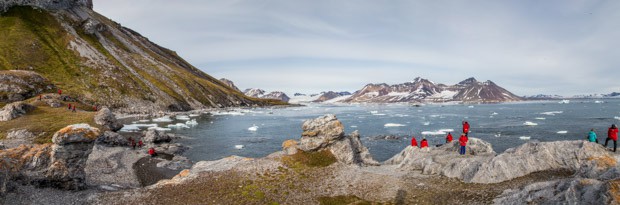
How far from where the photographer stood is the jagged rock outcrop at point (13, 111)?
194 feet

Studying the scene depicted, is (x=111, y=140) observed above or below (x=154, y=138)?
above

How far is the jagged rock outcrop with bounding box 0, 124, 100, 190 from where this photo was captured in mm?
26188

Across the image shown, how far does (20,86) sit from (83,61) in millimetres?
70903

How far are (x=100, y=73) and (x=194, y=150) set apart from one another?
365 feet

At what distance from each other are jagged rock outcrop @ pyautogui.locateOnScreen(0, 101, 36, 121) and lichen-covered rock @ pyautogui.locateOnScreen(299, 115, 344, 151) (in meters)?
58.2

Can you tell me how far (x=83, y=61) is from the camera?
150375 mm

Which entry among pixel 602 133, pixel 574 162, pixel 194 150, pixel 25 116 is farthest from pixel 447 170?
pixel 25 116

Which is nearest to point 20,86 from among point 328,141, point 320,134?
point 320,134

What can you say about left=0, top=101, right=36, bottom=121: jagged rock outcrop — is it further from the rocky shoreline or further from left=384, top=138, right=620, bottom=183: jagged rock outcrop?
left=384, top=138, right=620, bottom=183: jagged rock outcrop

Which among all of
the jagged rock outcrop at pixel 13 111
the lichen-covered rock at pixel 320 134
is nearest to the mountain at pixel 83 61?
the jagged rock outcrop at pixel 13 111

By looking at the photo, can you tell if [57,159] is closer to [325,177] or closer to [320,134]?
[325,177]

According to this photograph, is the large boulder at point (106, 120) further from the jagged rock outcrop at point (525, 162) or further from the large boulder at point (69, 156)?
the jagged rock outcrop at point (525, 162)

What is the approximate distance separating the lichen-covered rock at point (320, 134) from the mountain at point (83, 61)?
354 feet

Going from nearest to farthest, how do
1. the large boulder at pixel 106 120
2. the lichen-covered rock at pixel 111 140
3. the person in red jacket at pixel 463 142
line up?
the person in red jacket at pixel 463 142 → the lichen-covered rock at pixel 111 140 → the large boulder at pixel 106 120
